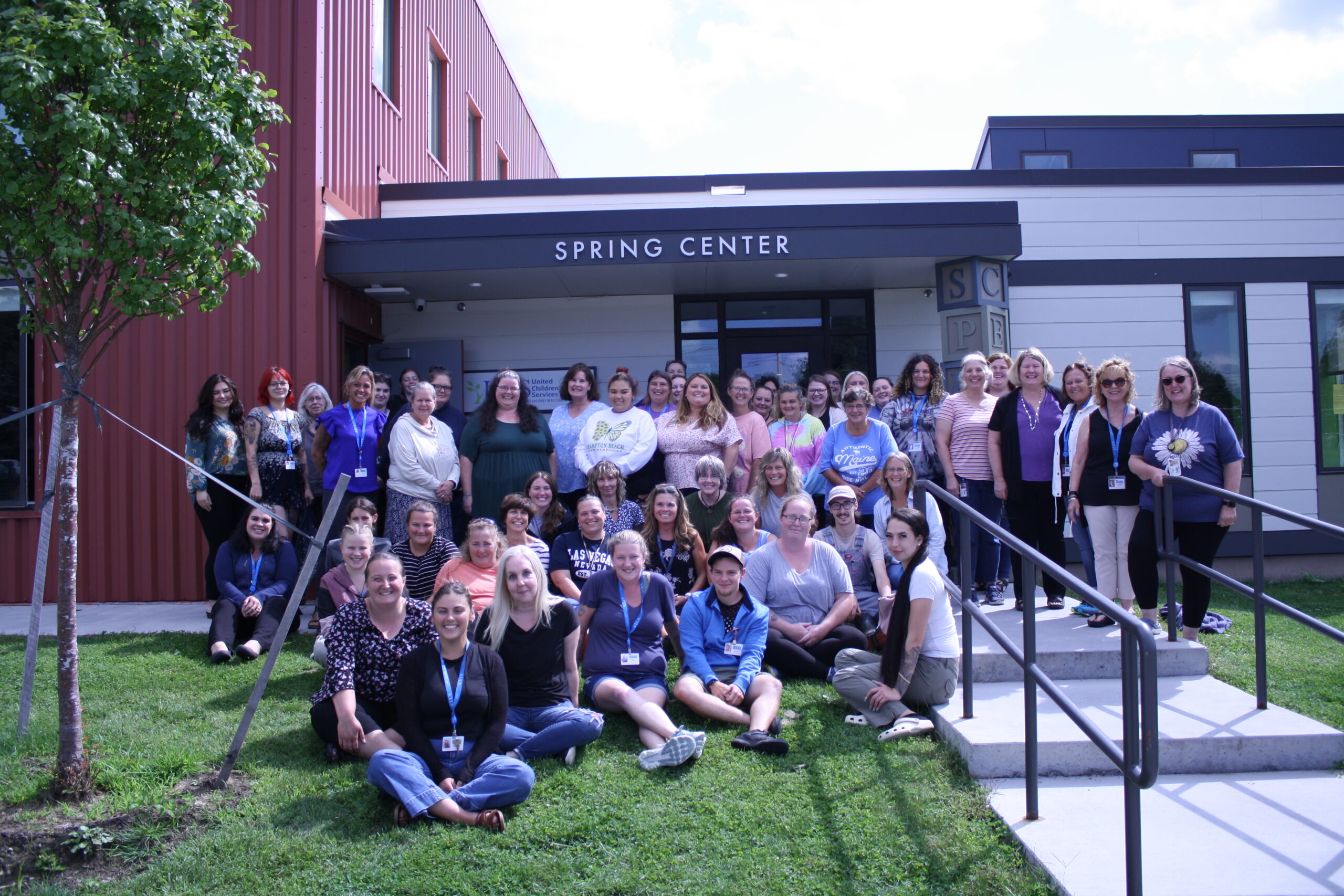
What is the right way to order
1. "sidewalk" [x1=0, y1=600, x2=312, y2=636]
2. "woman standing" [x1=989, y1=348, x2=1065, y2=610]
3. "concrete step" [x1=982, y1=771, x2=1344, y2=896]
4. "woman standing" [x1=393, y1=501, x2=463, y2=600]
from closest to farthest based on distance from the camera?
"concrete step" [x1=982, y1=771, x2=1344, y2=896], "woman standing" [x1=393, y1=501, x2=463, y2=600], "woman standing" [x1=989, y1=348, x2=1065, y2=610], "sidewalk" [x1=0, y1=600, x2=312, y2=636]

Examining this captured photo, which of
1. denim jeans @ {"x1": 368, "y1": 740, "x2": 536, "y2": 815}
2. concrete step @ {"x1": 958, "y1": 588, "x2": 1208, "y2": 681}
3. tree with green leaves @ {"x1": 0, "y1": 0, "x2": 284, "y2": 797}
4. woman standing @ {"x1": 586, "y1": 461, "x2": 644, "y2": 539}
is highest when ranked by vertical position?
tree with green leaves @ {"x1": 0, "y1": 0, "x2": 284, "y2": 797}

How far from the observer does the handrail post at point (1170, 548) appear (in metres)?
Answer: 5.25

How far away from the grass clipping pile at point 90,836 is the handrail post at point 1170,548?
4.94 m

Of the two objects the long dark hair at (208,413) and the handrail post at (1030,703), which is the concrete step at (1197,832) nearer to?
the handrail post at (1030,703)

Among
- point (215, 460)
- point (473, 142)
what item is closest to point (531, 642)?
point (215, 460)

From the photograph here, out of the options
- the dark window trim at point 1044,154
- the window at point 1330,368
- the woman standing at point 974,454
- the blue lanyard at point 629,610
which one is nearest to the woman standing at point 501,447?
the blue lanyard at point 629,610

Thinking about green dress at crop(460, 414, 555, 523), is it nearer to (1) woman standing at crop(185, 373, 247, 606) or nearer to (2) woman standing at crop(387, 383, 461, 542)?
(2) woman standing at crop(387, 383, 461, 542)

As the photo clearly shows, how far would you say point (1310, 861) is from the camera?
3.25 meters

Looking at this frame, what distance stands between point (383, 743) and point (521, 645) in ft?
2.53

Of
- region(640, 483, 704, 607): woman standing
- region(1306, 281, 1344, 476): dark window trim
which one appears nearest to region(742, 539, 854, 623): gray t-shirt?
region(640, 483, 704, 607): woman standing

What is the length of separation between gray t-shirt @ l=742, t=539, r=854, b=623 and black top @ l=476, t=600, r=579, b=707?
55.4 inches

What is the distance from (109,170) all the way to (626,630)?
3214mm

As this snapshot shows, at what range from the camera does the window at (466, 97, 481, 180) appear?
561 inches

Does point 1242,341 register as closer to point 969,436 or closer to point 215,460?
point 969,436
